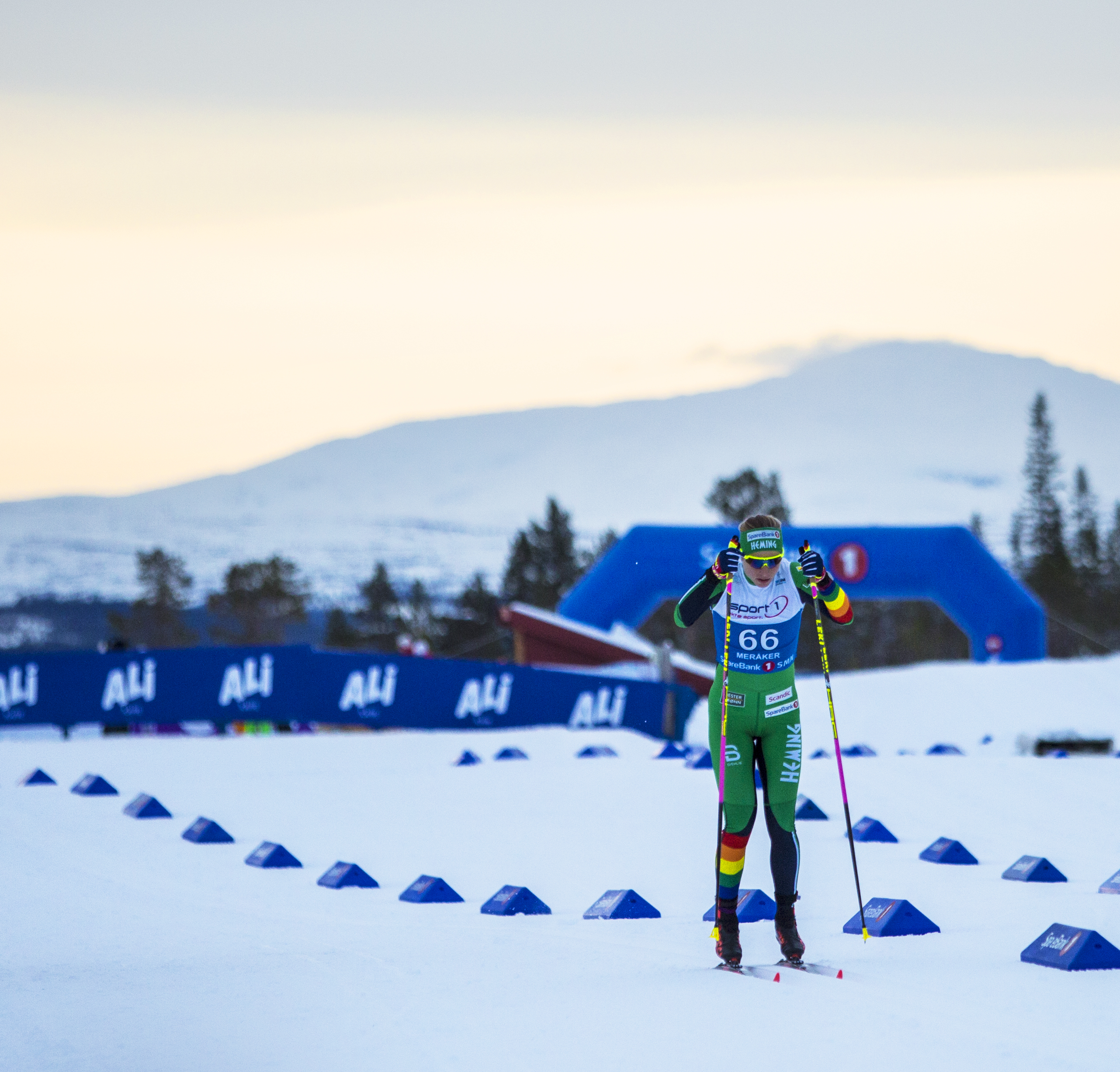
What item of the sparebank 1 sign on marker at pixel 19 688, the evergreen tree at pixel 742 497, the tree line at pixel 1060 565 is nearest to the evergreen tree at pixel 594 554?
the evergreen tree at pixel 742 497

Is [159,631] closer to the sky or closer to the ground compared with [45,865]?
closer to the ground

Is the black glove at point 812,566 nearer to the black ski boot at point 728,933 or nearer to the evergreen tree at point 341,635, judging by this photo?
the black ski boot at point 728,933

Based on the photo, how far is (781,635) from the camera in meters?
5.80

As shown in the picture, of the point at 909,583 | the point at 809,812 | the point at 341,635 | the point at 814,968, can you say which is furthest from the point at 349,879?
the point at 341,635

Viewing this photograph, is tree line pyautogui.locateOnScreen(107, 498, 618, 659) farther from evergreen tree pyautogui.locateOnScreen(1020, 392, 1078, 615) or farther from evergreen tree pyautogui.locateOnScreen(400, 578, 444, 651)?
evergreen tree pyautogui.locateOnScreen(1020, 392, 1078, 615)

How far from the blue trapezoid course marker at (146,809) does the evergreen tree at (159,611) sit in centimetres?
5722

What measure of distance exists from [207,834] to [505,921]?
128 inches

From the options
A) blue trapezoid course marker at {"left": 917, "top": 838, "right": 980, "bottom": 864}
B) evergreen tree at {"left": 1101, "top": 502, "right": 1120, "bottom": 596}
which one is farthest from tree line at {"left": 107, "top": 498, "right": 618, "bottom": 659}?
blue trapezoid course marker at {"left": 917, "top": 838, "right": 980, "bottom": 864}

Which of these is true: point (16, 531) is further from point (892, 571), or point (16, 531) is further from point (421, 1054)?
point (421, 1054)

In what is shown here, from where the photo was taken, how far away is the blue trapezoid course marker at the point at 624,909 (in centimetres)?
676

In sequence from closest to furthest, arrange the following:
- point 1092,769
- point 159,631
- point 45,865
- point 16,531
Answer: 1. point 45,865
2. point 1092,769
3. point 159,631
4. point 16,531

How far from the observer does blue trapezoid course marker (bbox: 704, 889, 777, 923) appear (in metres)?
6.64

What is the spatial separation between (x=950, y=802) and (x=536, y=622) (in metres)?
13.4

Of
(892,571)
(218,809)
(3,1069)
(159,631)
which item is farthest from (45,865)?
(159,631)
